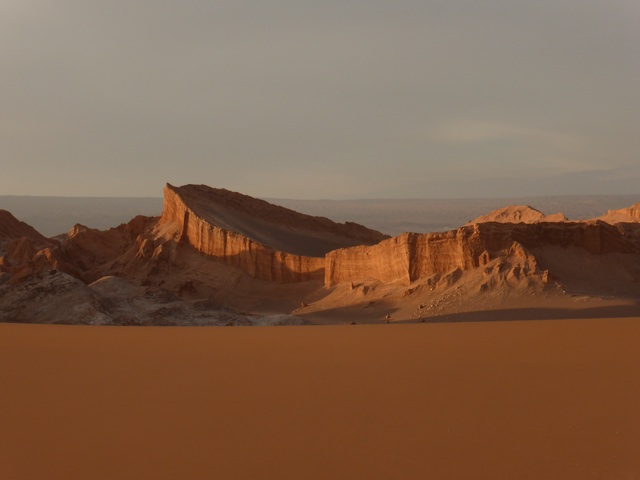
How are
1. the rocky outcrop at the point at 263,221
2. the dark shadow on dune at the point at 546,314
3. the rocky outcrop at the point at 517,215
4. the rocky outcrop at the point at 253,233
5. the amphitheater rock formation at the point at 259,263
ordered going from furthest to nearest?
the rocky outcrop at the point at 517,215
the rocky outcrop at the point at 263,221
the rocky outcrop at the point at 253,233
the amphitheater rock formation at the point at 259,263
the dark shadow on dune at the point at 546,314

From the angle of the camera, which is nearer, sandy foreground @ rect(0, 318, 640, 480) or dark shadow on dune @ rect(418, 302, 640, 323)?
sandy foreground @ rect(0, 318, 640, 480)

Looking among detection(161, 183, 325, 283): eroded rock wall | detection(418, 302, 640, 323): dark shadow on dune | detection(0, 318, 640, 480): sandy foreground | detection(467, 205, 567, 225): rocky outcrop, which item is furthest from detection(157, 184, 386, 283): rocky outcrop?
detection(0, 318, 640, 480): sandy foreground

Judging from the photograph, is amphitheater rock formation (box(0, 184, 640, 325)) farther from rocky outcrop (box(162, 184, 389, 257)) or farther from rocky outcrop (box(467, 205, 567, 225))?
rocky outcrop (box(467, 205, 567, 225))

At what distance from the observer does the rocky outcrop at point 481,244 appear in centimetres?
1798

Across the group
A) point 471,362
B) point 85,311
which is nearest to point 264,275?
point 85,311

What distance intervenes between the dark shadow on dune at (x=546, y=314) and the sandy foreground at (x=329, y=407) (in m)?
8.32

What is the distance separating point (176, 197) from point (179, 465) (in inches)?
992

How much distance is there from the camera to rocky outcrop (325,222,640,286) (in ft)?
59.0

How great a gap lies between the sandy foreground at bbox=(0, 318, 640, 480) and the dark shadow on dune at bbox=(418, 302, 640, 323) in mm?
8318

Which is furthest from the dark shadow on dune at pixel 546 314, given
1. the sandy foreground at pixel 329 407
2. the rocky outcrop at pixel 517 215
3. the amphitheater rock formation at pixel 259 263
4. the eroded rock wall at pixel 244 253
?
the rocky outcrop at pixel 517 215

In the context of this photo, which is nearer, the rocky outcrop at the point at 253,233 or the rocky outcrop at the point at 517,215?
the rocky outcrop at the point at 253,233

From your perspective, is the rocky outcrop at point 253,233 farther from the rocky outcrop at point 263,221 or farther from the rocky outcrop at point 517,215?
the rocky outcrop at point 517,215

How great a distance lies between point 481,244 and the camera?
17953mm

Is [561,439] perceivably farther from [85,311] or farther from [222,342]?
[85,311]
